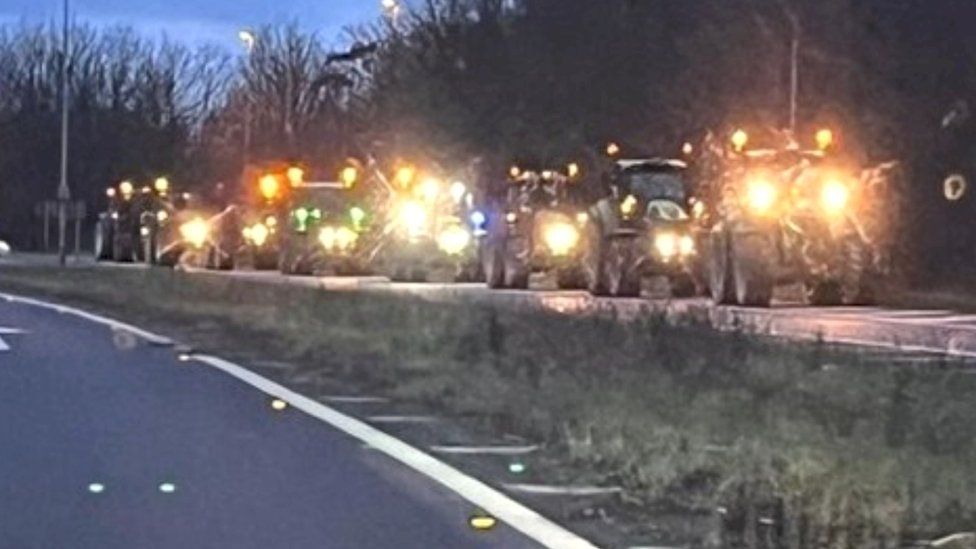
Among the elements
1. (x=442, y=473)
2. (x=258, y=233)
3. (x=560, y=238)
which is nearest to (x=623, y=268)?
(x=560, y=238)

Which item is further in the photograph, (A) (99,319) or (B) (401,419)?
(A) (99,319)

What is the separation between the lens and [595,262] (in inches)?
1587

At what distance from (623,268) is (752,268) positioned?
501cm

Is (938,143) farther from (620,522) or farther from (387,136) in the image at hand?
(620,522)

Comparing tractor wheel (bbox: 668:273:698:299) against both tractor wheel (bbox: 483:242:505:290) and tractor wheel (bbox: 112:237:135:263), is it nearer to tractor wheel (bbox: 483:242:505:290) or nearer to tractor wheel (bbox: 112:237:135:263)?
Result: tractor wheel (bbox: 483:242:505:290)

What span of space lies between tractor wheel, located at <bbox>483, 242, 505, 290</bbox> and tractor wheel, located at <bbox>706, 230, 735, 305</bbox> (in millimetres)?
8719

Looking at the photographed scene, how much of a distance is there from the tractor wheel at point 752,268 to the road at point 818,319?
346 millimetres

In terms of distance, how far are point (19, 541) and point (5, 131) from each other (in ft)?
340

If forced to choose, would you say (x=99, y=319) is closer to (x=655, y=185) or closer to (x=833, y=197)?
(x=655, y=185)

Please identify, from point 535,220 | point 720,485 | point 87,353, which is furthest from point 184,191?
point 720,485

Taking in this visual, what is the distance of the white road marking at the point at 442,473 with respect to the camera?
1182cm

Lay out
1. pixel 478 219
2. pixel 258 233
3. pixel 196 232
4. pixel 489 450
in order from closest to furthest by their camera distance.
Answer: pixel 489 450, pixel 478 219, pixel 258 233, pixel 196 232

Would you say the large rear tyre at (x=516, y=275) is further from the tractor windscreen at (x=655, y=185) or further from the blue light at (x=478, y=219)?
the tractor windscreen at (x=655, y=185)

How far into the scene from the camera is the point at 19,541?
1133cm
